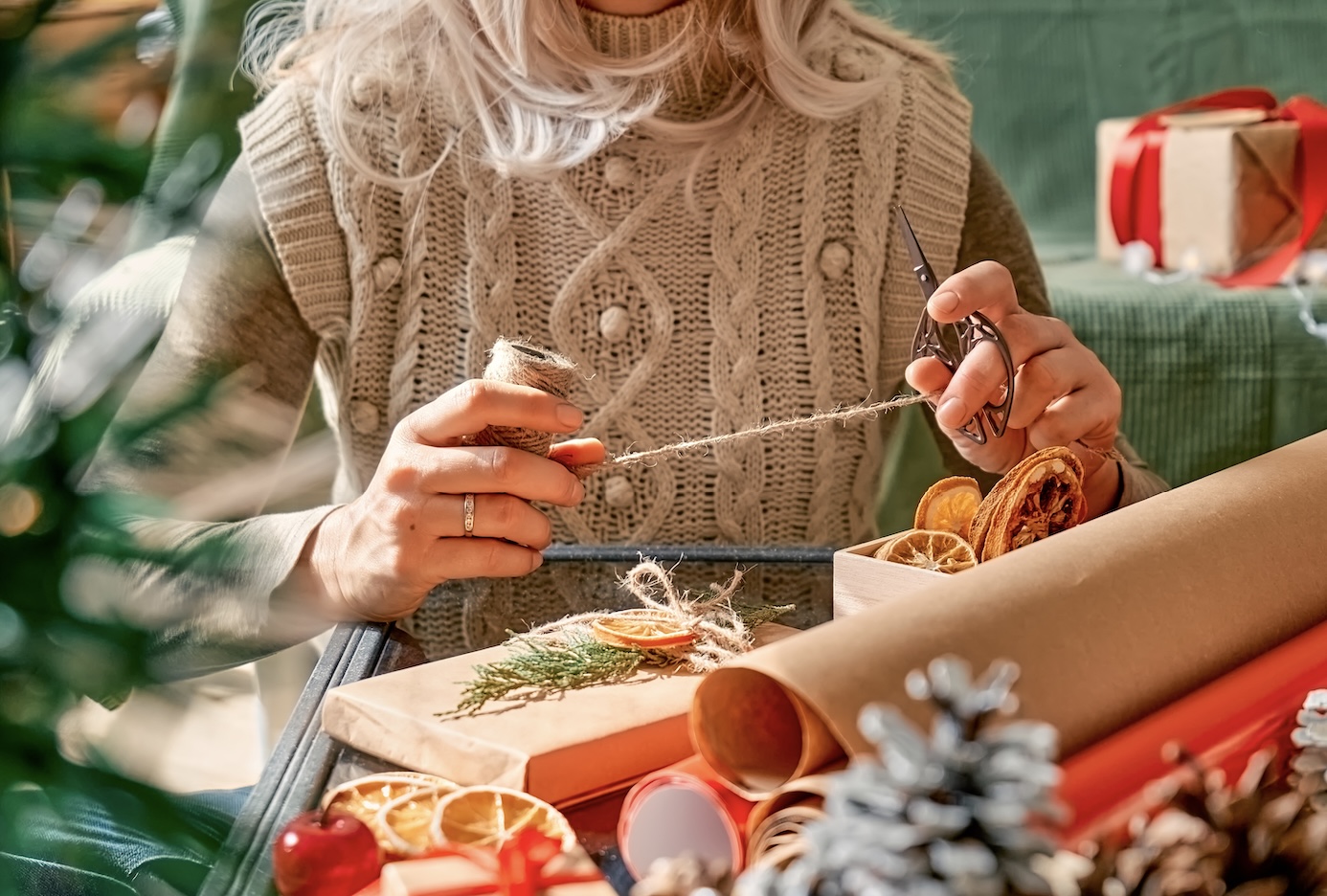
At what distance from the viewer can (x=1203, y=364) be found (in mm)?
1949

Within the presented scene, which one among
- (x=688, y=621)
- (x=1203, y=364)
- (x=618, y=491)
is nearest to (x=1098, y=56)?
(x=1203, y=364)

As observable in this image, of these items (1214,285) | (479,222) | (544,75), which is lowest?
(1214,285)

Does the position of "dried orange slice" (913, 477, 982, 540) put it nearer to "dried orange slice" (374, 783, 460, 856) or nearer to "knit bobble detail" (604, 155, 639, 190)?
"dried orange slice" (374, 783, 460, 856)

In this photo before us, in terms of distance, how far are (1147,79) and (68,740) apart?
91.5 inches

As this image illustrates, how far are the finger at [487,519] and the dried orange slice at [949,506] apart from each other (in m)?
0.24

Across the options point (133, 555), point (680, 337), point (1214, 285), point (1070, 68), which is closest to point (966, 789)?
point (133, 555)

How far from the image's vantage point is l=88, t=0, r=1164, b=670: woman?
3.80 feet

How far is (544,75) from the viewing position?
3.86ft

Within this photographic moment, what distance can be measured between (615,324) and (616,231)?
0.09 m

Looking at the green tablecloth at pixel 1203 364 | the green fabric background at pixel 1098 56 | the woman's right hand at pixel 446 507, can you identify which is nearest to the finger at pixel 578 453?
the woman's right hand at pixel 446 507

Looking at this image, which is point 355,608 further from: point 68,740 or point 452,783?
point 68,740

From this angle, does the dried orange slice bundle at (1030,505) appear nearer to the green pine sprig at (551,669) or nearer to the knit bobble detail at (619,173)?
the green pine sprig at (551,669)

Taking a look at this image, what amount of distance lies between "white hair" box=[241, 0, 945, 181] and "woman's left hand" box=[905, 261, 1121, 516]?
0.40m

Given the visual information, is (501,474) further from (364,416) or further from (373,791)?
(364,416)
